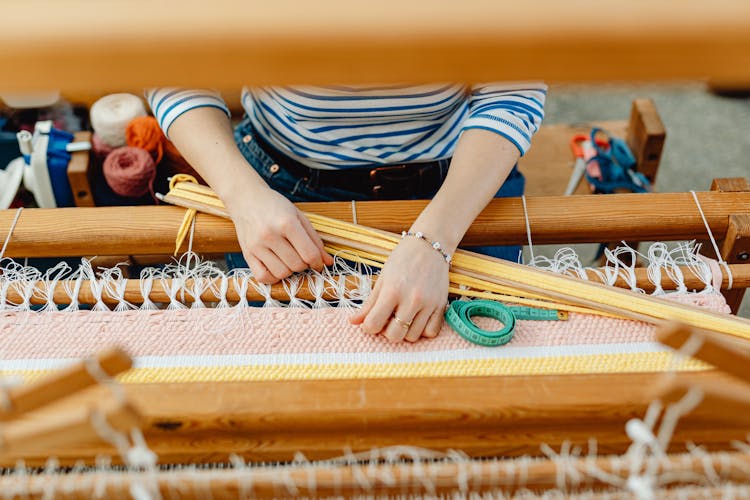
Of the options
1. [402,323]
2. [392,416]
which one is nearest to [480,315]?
[402,323]

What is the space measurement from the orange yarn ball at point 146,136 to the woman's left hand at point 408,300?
3.69 ft

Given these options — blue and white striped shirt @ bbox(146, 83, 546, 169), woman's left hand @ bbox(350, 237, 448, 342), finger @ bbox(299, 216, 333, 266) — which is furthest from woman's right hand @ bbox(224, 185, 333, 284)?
blue and white striped shirt @ bbox(146, 83, 546, 169)

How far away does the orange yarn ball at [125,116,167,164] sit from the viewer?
1.79 meters

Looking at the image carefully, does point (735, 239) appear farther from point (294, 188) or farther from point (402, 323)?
point (294, 188)

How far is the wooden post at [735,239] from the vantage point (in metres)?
0.98

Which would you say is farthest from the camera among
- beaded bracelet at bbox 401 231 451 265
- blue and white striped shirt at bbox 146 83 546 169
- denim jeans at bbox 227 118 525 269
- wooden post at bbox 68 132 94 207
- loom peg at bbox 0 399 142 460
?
wooden post at bbox 68 132 94 207

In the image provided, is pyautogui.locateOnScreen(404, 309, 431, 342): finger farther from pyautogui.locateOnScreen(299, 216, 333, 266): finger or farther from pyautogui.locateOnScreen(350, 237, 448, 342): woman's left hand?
pyautogui.locateOnScreen(299, 216, 333, 266): finger

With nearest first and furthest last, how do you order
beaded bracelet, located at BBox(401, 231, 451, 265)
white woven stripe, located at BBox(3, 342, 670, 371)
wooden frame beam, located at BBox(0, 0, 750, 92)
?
wooden frame beam, located at BBox(0, 0, 750, 92) → white woven stripe, located at BBox(3, 342, 670, 371) → beaded bracelet, located at BBox(401, 231, 451, 265)

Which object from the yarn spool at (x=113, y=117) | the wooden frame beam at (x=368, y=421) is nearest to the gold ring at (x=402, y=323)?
the wooden frame beam at (x=368, y=421)

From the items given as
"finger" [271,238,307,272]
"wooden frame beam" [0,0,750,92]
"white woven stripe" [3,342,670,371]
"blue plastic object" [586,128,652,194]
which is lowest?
"blue plastic object" [586,128,652,194]

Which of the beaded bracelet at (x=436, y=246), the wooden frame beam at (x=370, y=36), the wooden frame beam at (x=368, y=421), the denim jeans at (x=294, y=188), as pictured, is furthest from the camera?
the denim jeans at (x=294, y=188)

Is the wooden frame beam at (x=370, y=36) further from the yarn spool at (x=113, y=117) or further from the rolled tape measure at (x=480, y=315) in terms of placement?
the yarn spool at (x=113, y=117)

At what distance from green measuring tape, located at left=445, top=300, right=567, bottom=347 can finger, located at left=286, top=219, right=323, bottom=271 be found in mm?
196

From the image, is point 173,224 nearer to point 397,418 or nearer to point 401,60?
point 397,418
